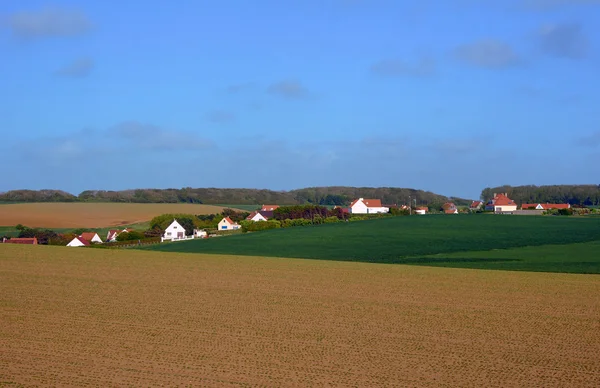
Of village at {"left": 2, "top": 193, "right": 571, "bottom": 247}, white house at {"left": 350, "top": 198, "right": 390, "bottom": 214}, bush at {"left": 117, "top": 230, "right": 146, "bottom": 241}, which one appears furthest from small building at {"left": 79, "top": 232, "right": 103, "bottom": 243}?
white house at {"left": 350, "top": 198, "right": 390, "bottom": 214}

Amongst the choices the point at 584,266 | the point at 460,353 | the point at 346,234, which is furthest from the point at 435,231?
the point at 460,353

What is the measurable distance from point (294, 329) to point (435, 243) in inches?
1372

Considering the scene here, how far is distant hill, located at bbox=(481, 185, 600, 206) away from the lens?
445 feet

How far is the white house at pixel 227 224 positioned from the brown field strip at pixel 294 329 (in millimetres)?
58327

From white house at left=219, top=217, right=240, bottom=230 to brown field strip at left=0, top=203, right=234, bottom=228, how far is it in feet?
23.8

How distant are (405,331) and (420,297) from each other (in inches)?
254

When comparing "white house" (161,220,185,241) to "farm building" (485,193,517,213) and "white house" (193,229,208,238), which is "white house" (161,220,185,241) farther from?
A: "farm building" (485,193,517,213)

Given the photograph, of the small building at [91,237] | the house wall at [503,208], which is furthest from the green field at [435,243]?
the house wall at [503,208]

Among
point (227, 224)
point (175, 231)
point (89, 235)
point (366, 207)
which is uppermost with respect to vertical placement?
point (366, 207)

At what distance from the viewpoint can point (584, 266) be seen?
3541cm

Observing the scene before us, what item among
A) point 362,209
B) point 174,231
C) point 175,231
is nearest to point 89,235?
point 174,231

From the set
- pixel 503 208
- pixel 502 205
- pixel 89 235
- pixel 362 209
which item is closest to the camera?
pixel 89 235

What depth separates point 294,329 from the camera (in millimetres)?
17281

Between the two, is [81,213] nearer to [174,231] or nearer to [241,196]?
[174,231]
